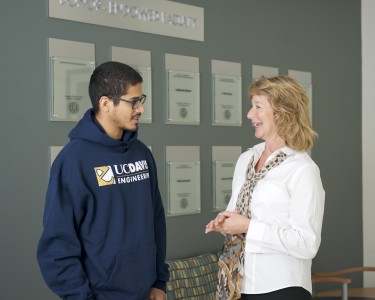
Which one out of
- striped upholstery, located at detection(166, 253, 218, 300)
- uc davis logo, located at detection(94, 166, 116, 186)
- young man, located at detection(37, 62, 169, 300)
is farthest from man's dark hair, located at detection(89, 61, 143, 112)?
striped upholstery, located at detection(166, 253, 218, 300)

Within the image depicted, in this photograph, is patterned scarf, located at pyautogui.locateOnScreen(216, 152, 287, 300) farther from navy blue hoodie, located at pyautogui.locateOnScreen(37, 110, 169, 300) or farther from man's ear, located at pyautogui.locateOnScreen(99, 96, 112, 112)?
man's ear, located at pyautogui.locateOnScreen(99, 96, 112, 112)

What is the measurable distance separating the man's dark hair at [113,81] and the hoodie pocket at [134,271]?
1.87 ft

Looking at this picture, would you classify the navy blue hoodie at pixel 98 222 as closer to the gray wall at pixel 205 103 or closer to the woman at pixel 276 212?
the woman at pixel 276 212

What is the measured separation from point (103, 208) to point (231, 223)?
1.88 feet

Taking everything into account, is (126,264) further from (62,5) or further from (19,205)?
(62,5)

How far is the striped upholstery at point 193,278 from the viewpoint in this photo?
3.81 metres

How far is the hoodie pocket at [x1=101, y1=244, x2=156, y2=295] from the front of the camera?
2.19m

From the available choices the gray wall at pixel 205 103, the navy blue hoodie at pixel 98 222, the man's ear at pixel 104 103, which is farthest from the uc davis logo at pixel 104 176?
the gray wall at pixel 205 103

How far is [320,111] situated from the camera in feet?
17.3

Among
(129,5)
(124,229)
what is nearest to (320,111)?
(129,5)

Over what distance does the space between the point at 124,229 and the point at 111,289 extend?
0.75 ft

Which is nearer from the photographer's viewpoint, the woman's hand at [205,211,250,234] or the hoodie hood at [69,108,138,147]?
the hoodie hood at [69,108,138,147]

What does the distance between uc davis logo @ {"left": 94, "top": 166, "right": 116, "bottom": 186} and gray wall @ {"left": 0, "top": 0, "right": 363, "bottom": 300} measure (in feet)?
3.66

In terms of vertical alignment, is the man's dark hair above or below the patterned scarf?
above
